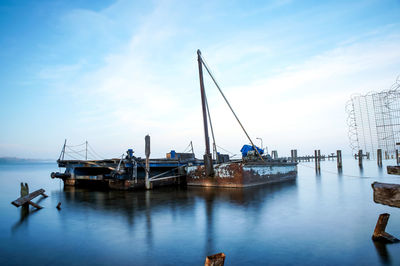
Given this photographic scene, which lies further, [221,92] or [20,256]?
[221,92]

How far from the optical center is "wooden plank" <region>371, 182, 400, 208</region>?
2778mm

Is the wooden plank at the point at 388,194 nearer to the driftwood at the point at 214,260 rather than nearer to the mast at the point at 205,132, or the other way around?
the driftwood at the point at 214,260

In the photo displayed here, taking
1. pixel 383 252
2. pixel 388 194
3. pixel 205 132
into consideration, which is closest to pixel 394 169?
pixel 388 194

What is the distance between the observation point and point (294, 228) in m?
8.14

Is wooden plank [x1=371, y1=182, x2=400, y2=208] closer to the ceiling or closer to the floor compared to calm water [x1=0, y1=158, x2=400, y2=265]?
closer to the ceiling

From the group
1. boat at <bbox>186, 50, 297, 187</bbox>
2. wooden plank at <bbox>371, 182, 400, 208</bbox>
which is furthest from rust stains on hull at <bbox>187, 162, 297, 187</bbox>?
wooden plank at <bbox>371, 182, 400, 208</bbox>

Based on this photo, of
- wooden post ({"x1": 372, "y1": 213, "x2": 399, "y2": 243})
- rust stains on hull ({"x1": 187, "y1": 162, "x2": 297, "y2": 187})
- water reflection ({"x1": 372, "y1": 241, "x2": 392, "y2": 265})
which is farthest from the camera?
rust stains on hull ({"x1": 187, "y1": 162, "x2": 297, "y2": 187})

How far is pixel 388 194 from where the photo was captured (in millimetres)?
2859

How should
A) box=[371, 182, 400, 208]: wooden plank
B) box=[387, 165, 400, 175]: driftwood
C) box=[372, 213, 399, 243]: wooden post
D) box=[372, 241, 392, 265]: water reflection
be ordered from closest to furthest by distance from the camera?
1. box=[371, 182, 400, 208]: wooden plank
2. box=[387, 165, 400, 175]: driftwood
3. box=[372, 241, 392, 265]: water reflection
4. box=[372, 213, 399, 243]: wooden post

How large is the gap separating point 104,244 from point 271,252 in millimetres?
4589

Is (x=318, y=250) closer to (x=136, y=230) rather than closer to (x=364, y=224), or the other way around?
(x=364, y=224)

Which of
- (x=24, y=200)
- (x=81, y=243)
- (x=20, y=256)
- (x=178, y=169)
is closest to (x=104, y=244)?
(x=81, y=243)

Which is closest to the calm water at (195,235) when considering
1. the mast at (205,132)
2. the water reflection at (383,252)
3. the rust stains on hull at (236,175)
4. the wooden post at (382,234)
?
the water reflection at (383,252)

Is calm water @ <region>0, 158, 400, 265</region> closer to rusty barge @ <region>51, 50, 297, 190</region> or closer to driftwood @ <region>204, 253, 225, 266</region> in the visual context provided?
driftwood @ <region>204, 253, 225, 266</region>
